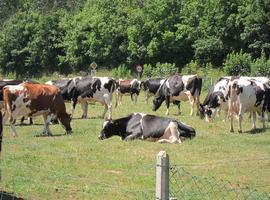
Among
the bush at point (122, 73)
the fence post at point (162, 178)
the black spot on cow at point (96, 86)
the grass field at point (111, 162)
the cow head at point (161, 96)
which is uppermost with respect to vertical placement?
the bush at point (122, 73)

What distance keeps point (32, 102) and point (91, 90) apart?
7079 millimetres

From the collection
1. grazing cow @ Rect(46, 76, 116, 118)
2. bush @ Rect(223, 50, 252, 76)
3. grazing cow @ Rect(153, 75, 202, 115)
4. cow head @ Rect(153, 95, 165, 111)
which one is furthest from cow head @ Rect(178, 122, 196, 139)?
bush @ Rect(223, 50, 252, 76)

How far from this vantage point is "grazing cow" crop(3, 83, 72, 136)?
2006 centimetres

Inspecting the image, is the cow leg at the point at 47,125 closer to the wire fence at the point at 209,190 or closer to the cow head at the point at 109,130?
the cow head at the point at 109,130

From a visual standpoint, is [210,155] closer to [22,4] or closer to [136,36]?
[136,36]

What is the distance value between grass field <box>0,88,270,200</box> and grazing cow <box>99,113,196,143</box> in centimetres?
36

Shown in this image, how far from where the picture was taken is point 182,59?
2596 inches

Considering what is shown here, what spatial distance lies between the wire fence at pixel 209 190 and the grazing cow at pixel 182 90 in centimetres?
1574

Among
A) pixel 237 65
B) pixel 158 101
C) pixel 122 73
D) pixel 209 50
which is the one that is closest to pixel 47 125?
pixel 158 101

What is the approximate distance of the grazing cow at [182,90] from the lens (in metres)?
28.2

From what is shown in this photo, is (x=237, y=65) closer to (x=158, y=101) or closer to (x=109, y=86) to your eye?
(x=158, y=101)

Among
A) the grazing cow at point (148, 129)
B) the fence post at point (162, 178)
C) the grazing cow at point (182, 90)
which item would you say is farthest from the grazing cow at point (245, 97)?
the fence post at point (162, 178)

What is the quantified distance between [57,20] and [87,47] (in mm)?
11378

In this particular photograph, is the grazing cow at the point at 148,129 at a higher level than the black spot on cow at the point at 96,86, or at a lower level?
lower
